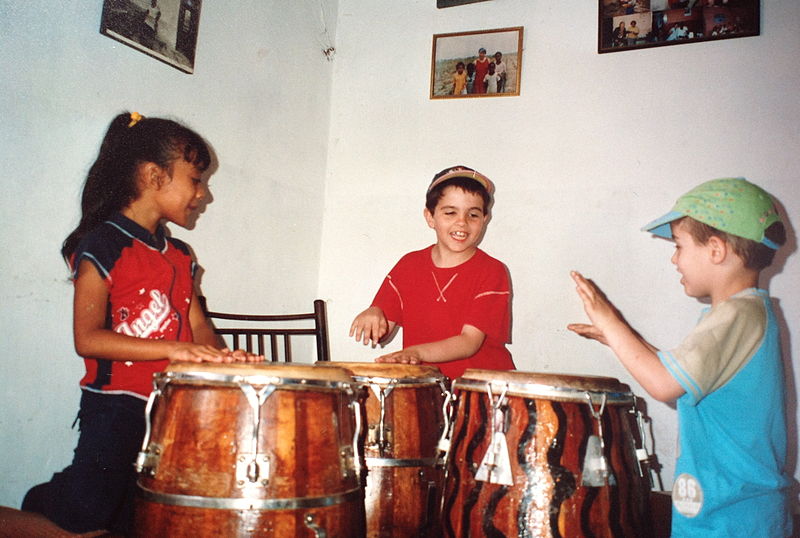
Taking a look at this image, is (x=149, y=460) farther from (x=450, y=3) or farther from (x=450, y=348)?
(x=450, y=3)

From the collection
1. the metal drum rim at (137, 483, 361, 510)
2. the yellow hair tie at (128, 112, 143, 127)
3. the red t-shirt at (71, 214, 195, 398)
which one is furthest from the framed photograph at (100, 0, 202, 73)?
the metal drum rim at (137, 483, 361, 510)

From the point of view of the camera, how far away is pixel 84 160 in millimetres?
1698

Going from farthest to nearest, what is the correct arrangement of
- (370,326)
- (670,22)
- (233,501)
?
(670,22)
(370,326)
(233,501)

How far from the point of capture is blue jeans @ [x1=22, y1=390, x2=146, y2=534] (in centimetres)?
145

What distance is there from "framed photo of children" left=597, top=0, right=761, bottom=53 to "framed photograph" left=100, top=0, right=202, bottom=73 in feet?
5.40

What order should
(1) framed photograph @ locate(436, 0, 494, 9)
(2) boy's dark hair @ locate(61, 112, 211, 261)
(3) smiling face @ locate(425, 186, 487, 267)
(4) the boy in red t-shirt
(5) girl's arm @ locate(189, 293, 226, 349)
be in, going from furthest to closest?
(1) framed photograph @ locate(436, 0, 494, 9) < (3) smiling face @ locate(425, 186, 487, 267) < (4) the boy in red t-shirt < (5) girl's arm @ locate(189, 293, 226, 349) < (2) boy's dark hair @ locate(61, 112, 211, 261)

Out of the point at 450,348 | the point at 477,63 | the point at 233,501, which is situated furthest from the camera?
the point at 477,63

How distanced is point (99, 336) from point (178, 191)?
48 centimetres

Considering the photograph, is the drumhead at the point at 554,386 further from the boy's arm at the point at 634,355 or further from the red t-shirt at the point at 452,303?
the red t-shirt at the point at 452,303

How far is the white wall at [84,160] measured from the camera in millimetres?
1533

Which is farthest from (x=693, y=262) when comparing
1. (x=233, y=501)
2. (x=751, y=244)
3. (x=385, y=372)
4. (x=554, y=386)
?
(x=233, y=501)

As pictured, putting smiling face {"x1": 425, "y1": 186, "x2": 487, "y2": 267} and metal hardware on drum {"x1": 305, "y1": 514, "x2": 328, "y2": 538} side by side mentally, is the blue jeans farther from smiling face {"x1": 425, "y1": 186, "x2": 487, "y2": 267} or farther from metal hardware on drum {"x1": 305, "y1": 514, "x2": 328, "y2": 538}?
smiling face {"x1": 425, "y1": 186, "x2": 487, "y2": 267}

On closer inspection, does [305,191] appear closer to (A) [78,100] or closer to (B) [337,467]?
(A) [78,100]

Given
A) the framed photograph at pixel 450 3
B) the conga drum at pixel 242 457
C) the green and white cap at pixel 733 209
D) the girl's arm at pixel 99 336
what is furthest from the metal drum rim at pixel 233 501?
Result: the framed photograph at pixel 450 3
